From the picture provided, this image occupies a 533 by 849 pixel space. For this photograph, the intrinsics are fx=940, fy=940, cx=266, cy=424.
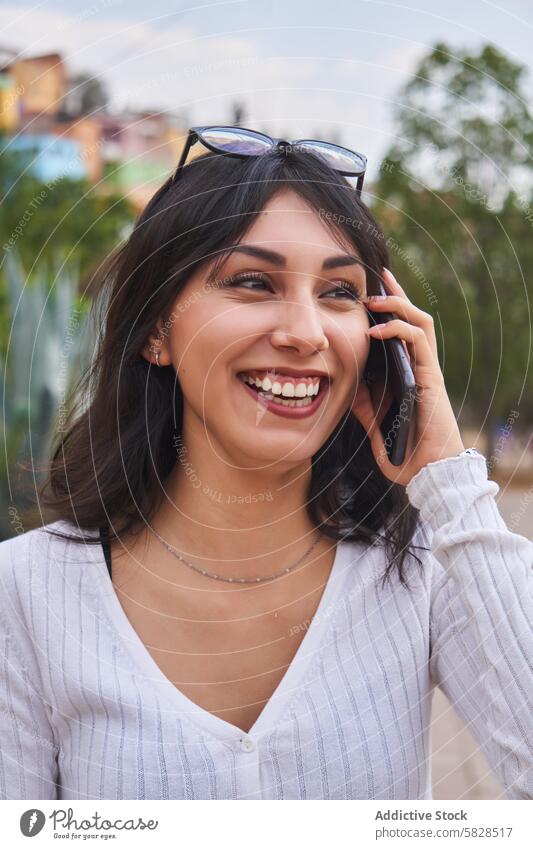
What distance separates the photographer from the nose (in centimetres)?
123

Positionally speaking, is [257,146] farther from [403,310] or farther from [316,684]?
[316,684]

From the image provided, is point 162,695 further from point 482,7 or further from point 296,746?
point 482,7

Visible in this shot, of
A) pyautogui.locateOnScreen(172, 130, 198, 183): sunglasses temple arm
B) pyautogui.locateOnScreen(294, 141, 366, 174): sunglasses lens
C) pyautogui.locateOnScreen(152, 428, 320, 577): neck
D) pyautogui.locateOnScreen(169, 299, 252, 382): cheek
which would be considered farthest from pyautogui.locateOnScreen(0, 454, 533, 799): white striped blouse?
pyautogui.locateOnScreen(172, 130, 198, 183): sunglasses temple arm

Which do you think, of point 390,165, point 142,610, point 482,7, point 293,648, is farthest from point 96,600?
point 390,165

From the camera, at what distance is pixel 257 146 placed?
4.34 ft

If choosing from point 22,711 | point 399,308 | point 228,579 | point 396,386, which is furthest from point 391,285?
point 22,711

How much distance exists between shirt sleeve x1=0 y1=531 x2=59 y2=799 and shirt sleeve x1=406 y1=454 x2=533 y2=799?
1.87 ft

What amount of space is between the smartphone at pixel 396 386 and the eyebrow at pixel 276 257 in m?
0.09

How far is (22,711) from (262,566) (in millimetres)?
398

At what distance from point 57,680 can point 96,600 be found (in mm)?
123

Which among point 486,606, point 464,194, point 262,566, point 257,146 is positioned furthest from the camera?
point 464,194

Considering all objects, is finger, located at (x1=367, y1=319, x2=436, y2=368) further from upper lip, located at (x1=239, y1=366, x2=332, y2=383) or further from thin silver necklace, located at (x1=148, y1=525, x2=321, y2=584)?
thin silver necklace, located at (x1=148, y1=525, x2=321, y2=584)

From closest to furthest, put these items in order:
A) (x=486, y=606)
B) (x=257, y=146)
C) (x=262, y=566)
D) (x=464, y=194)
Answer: (x=486, y=606) → (x=257, y=146) → (x=262, y=566) → (x=464, y=194)
